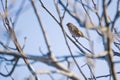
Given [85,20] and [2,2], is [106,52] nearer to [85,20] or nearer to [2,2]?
[85,20]

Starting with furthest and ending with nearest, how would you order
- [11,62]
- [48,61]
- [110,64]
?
[11,62] → [110,64] → [48,61]

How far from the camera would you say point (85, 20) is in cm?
167

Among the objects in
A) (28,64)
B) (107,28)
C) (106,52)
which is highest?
(107,28)

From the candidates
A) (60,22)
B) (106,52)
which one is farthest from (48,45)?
(60,22)

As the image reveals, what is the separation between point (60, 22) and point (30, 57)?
107 centimetres

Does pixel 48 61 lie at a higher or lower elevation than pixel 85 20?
lower

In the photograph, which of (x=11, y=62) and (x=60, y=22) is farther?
(x=60, y=22)

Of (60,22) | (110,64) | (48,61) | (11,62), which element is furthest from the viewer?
(60,22)

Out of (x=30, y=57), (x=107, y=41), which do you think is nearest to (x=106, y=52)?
(x=107, y=41)

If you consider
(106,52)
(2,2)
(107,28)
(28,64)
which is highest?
(2,2)

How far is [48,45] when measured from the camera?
1767 mm

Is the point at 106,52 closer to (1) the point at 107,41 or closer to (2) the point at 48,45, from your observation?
(1) the point at 107,41

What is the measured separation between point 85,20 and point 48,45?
309mm

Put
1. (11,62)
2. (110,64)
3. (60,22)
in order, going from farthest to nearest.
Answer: (60,22) < (11,62) < (110,64)
